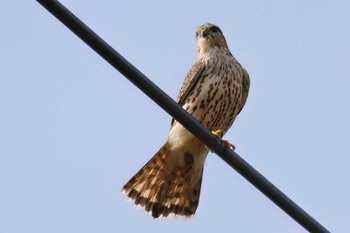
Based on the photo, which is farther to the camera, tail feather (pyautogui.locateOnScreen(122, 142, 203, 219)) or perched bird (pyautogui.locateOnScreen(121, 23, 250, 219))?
tail feather (pyautogui.locateOnScreen(122, 142, 203, 219))

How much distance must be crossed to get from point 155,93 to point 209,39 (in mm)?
3395

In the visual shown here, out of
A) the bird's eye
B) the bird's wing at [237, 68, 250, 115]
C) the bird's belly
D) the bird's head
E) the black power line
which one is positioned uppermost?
the bird's eye

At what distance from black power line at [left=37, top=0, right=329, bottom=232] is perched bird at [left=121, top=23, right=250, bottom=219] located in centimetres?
237

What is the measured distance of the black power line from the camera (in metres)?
3.09

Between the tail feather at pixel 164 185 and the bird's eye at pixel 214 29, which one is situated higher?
the bird's eye at pixel 214 29

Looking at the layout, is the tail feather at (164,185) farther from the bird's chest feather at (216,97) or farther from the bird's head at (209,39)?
the bird's head at (209,39)

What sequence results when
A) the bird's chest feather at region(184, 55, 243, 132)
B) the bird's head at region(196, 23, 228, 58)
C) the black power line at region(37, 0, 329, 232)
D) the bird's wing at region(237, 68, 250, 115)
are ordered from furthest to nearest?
the bird's head at region(196, 23, 228, 58), the bird's wing at region(237, 68, 250, 115), the bird's chest feather at region(184, 55, 243, 132), the black power line at region(37, 0, 329, 232)

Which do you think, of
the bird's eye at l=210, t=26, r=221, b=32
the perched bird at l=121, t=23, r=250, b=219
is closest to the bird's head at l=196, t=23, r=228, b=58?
the bird's eye at l=210, t=26, r=221, b=32

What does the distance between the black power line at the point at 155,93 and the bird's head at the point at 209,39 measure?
10.2ft

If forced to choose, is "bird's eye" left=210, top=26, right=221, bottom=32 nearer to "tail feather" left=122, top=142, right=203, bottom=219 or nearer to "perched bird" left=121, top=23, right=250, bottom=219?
"perched bird" left=121, top=23, right=250, bottom=219

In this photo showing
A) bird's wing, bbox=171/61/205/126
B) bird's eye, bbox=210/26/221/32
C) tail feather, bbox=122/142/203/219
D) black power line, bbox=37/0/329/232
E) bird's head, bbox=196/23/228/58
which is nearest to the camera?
black power line, bbox=37/0/329/232

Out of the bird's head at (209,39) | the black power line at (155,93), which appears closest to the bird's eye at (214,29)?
the bird's head at (209,39)

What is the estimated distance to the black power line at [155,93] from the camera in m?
3.09

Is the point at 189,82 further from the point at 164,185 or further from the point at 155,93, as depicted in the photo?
the point at 155,93
